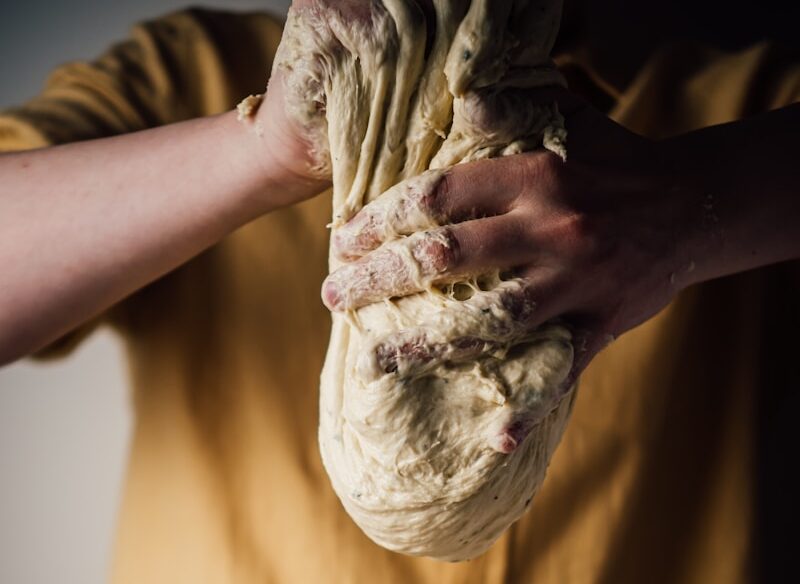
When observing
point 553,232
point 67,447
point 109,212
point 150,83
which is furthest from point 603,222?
point 67,447

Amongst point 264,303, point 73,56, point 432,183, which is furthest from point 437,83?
Answer: point 73,56

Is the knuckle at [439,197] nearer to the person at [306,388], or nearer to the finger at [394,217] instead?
the finger at [394,217]

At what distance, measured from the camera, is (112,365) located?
3.90 feet

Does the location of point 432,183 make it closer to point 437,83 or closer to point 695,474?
point 437,83

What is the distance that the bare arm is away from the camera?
557 millimetres

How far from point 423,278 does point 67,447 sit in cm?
95

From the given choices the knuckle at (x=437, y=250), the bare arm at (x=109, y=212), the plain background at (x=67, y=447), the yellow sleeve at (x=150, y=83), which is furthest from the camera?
the plain background at (x=67, y=447)

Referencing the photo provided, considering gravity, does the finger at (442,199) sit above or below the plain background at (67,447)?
above

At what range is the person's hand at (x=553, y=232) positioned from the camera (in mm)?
431

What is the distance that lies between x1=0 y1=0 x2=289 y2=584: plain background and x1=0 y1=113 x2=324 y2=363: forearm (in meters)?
0.58

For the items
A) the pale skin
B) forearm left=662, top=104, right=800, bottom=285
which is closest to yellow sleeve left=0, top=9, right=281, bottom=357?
the pale skin

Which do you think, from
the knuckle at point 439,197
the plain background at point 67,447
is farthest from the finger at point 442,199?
the plain background at point 67,447

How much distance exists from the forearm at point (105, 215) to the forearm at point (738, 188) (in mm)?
255

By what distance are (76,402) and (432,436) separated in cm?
Answer: 89
